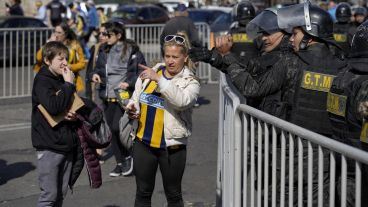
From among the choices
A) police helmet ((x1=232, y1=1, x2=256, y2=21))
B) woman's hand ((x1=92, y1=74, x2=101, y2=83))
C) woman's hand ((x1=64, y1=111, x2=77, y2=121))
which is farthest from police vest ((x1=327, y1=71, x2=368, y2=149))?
police helmet ((x1=232, y1=1, x2=256, y2=21))

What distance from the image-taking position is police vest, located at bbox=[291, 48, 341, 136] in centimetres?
495

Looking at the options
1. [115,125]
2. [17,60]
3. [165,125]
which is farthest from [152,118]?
[17,60]

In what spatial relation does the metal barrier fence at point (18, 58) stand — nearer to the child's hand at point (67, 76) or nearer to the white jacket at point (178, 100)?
the child's hand at point (67, 76)

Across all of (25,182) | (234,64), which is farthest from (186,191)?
(234,64)

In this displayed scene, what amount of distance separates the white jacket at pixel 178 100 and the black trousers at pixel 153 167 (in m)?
0.15

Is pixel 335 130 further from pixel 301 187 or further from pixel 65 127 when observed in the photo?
pixel 65 127

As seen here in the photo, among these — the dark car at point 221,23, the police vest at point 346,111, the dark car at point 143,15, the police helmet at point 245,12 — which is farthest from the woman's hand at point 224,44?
the dark car at point 143,15

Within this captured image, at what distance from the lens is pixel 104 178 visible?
28.9 feet

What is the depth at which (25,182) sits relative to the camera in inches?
335

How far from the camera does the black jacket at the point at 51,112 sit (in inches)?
235

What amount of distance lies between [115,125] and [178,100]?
3280mm

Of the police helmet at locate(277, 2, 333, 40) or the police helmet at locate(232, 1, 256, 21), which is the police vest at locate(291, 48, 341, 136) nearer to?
the police helmet at locate(277, 2, 333, 40)

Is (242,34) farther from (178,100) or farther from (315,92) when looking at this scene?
(315,92)

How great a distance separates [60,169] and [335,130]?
2.42 metres
